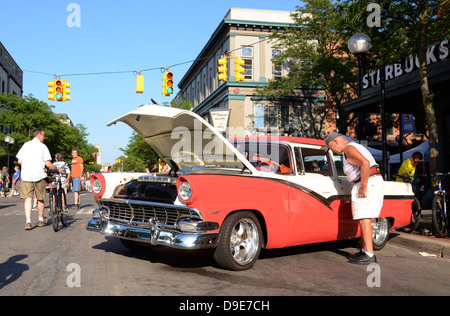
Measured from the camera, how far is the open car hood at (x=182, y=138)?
5211 mm

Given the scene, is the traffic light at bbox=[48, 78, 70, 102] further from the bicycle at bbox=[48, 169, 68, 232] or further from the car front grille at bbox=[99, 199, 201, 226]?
the car front grille at bbox=[99, 199, 201, 226]

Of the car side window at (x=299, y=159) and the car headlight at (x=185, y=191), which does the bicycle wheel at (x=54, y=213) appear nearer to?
the car headlight at (x=185, y=191)

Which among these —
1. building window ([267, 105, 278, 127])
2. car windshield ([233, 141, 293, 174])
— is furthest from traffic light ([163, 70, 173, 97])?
building window ([267, 105, 278, 127])

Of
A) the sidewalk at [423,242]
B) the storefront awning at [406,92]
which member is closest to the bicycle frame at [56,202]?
the sidewalk at [423,242]

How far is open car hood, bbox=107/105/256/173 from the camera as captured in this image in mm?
5211

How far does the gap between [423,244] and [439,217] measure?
0.84 meters

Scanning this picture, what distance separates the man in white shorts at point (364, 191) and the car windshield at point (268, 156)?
700 millimetres

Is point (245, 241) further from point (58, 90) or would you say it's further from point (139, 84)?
point (58, 90)

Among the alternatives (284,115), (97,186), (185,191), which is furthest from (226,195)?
(284,115)

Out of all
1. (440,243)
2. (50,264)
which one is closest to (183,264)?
(50,264)

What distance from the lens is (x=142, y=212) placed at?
16.2 feet

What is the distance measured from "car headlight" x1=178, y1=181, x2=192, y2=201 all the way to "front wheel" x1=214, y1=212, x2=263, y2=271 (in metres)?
0.54
